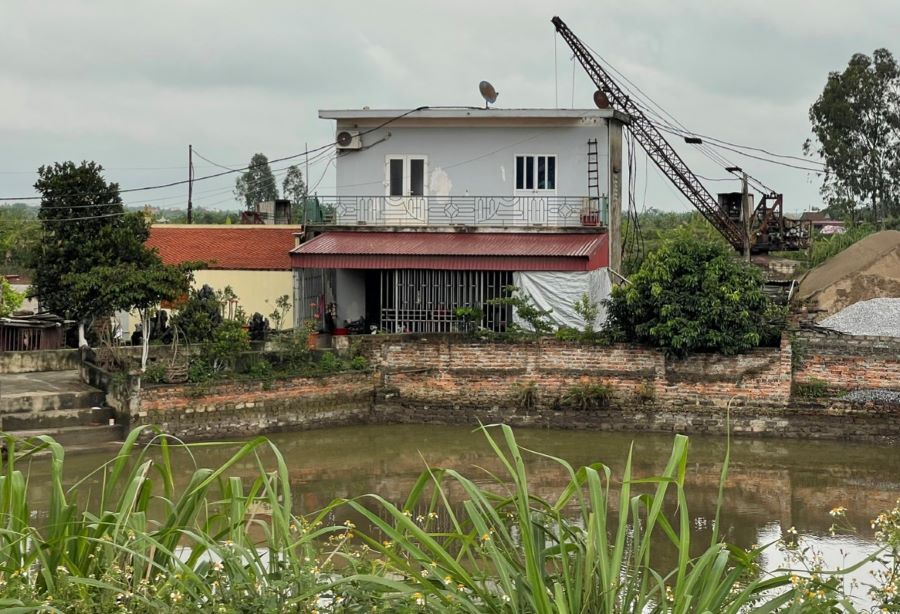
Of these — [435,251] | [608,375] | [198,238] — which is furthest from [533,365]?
[198,238]

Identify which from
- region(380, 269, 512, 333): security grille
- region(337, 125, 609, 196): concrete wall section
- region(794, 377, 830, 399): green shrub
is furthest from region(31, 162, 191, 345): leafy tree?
region(794, 377, 830, 399): green shrub

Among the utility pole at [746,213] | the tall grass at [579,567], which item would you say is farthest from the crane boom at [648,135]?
the tall grass at [579,567]

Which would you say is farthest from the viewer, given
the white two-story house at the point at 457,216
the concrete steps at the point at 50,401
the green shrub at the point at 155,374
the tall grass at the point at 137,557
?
the white two-story house at the point at 457,216

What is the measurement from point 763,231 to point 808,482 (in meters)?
15.0

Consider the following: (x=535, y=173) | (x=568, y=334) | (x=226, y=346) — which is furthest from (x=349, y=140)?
(x=568, y=334)

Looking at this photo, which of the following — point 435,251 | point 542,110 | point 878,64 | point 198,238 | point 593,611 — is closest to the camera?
point 593,611

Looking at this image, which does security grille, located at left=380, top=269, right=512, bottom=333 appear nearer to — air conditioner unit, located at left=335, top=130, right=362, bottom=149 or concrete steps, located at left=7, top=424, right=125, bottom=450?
air conditioner unit, located at left=335, top=130, right=362, bottom=149

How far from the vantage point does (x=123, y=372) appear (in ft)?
55.8

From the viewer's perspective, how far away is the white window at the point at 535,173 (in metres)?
21.7

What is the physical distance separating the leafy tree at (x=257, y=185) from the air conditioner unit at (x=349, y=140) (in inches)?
1307

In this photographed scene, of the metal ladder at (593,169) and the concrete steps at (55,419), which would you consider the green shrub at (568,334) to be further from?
the concrete steps at (55,419)

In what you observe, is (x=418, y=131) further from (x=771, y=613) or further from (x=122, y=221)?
(x=771, y=613)

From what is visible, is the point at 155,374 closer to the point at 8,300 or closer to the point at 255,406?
the point at 255,406

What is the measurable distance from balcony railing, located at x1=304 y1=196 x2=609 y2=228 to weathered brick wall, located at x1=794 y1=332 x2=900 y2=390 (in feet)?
17.0
